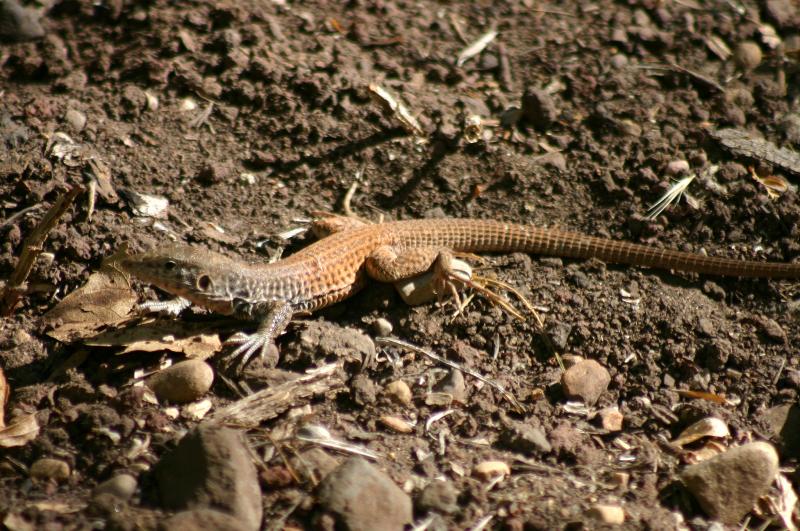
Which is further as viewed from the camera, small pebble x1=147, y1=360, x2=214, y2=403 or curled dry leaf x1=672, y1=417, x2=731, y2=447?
curled dry leaf x1=672, y1=417, x2=731, y2=447

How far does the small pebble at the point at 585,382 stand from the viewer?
14.7ft

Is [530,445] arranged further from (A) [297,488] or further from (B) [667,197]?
(B) [667,197]

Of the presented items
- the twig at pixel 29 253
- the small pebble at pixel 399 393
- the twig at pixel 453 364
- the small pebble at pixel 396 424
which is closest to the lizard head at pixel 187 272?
the twig at pixel 29 253

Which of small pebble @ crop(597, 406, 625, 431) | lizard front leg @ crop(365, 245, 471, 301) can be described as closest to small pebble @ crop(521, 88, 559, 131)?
lizard front leg @ crop(365, 245, 471, 301)

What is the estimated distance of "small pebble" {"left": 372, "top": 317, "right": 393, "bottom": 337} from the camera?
486 cm

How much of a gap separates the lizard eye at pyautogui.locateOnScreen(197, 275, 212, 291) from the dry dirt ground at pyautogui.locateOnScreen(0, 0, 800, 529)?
0.33 m

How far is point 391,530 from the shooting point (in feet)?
11.2

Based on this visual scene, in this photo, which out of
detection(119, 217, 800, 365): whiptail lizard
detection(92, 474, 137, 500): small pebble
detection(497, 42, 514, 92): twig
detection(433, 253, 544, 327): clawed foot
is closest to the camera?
detection(92, 474, 137, 500): small pebble

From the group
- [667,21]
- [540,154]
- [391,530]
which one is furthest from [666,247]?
[391,530]

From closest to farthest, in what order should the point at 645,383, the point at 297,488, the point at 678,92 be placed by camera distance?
the point at 297,488 → the point at 645,383 → the point at 678,92

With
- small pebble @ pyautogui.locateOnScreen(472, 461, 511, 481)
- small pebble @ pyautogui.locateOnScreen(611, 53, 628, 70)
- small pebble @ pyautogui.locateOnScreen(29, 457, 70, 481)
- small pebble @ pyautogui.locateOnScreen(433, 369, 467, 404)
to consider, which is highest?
small pebble @ pyautogui.locateOnScreen(611, 53, 628, 70)

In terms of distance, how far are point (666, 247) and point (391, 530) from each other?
3131 millimetres

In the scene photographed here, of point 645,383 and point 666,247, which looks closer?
point 645,383

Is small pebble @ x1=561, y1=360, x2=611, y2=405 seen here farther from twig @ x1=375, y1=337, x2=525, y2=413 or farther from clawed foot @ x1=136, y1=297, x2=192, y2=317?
clawed foot @ x1=136, y1=297, x2=192, y2=317
